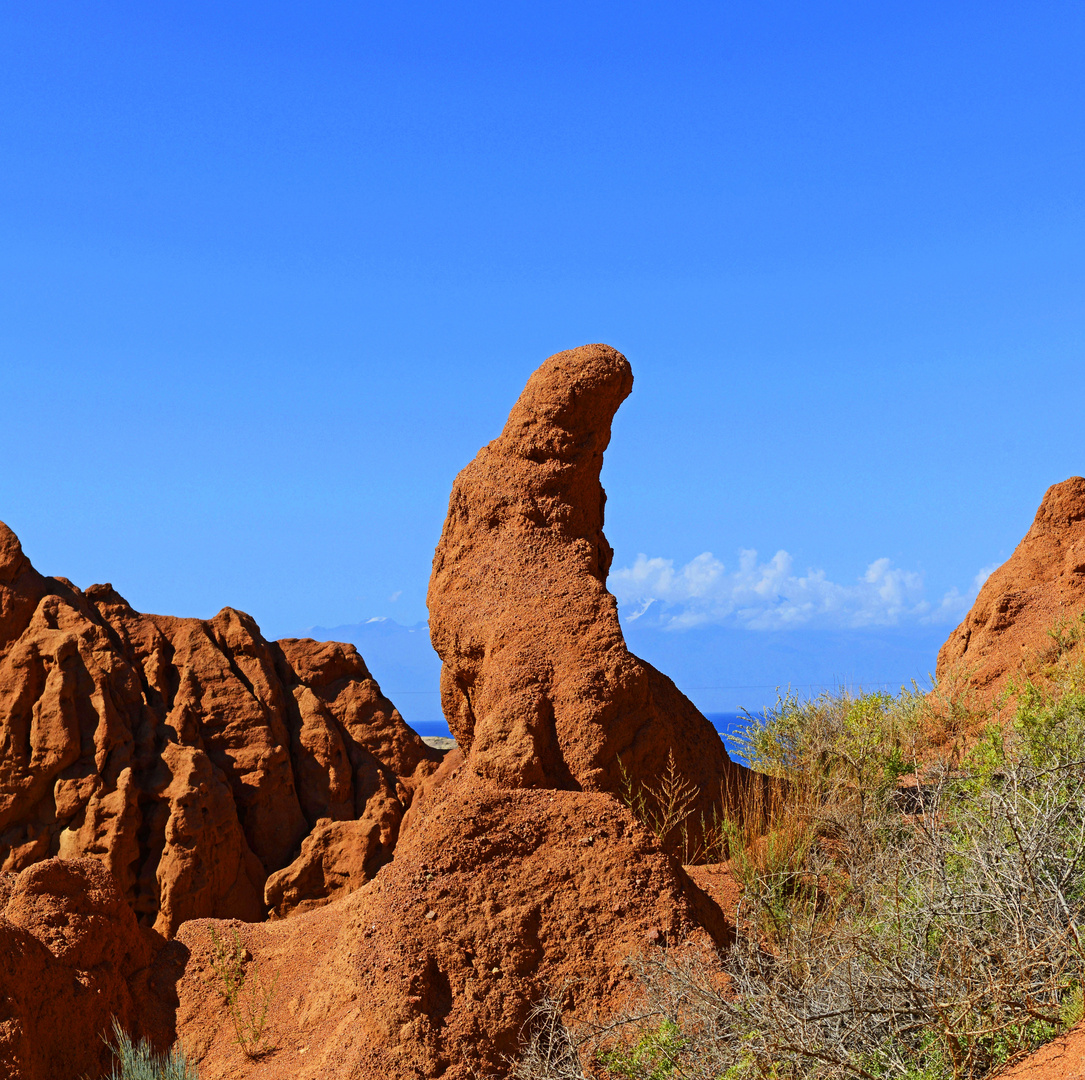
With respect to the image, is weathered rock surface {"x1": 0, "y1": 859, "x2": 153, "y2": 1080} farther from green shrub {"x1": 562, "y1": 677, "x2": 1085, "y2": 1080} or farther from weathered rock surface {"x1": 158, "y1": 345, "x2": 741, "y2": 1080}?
green shrub {"x1": 562, "y1": 677, "x2": 1085, "y2": 1080}

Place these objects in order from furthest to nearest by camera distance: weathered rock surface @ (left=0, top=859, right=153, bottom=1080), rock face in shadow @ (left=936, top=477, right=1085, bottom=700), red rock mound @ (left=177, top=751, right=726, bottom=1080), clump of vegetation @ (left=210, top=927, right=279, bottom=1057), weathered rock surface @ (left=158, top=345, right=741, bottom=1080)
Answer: rock face in shadow @ (left=936, top=477, right=1085, bottom=700) < clump of vegetation @ (left=210, top=927, right=279, bottom=1057) < weathered rock surface @ (left=0, top=859, right=153, bottom=1080) < weathered rock surface @ (left=158, top=345, right=741, bottom=1080) < red rock mound @ (left=177, top=751, right=726, bottom=1080)

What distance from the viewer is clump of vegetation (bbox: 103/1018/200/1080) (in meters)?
5.93

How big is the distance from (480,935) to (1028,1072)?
2.58 meters

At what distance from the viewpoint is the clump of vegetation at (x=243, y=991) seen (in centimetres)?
633

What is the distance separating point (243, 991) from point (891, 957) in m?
3.81

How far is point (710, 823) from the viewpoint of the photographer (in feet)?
26.5

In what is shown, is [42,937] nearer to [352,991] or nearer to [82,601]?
[352,991]

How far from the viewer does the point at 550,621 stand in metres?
7.89

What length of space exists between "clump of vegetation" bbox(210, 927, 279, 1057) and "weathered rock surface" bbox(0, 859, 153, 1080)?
473mm

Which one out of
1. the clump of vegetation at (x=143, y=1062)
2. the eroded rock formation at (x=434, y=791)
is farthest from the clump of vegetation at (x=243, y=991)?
the clump of vegetation at (x=143, y=1062)

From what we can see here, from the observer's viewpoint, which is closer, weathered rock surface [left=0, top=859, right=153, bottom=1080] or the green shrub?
the green shrub

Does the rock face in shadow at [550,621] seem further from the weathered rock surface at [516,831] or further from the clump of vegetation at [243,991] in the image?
the clump of vegetation at [243,991]

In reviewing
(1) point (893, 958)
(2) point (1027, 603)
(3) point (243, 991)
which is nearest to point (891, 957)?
(1) point (893, 958)

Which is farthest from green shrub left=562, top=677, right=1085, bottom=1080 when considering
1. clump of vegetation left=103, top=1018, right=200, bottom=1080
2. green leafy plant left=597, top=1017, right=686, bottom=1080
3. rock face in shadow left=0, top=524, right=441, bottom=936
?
rock face in shadow left=0, top=524, right=441, bottom=936
